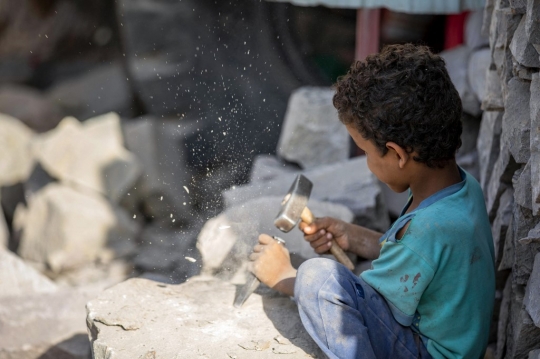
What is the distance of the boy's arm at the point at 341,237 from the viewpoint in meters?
2.59

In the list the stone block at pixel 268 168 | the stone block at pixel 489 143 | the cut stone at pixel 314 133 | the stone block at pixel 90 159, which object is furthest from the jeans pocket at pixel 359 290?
the stone block at pixel 90 159

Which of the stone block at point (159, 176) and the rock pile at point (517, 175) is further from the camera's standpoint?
the stone block at point (159, 176)

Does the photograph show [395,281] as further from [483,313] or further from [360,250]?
[360,250]

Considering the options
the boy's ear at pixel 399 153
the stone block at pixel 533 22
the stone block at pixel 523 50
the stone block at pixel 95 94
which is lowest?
the stone block at pixel 95 94

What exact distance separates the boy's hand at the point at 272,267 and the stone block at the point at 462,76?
172 cm

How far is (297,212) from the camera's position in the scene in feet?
8.13

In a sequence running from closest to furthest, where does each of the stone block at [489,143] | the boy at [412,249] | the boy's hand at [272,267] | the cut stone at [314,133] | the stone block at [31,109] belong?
the boy at [412,249], the boy's hand at [272,267], the stone block at [489,143], the cut stone at [314,133], the stone block at [31,109]

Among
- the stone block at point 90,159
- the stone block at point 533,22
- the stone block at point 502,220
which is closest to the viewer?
the stone block at point 533,22

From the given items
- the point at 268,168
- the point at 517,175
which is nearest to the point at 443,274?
the point at 517,175

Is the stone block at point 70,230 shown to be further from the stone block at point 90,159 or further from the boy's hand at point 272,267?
the boy's hand at point 272,267

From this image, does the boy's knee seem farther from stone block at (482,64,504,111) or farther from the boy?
stone block at (482,64,504,111)

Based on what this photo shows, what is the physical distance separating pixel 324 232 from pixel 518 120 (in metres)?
0.90

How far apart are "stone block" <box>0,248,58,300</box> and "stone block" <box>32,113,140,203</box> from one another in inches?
57.0

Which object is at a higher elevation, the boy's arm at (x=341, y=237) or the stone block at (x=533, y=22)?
the stone block at (x=533, y=22)
